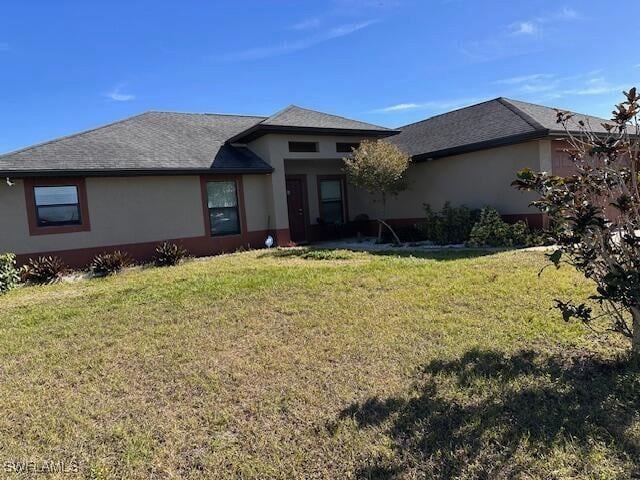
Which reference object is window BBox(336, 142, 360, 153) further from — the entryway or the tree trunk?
the tree trunk

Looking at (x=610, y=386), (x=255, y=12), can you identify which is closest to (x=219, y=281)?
(x=610, y=386)

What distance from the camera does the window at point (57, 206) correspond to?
36.4 feet

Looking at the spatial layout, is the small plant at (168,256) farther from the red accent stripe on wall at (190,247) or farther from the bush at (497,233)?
the bush at (497,233)

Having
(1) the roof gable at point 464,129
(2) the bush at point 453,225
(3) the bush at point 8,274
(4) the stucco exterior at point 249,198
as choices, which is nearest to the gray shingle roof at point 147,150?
(4) the stucco exterior at point 249,198

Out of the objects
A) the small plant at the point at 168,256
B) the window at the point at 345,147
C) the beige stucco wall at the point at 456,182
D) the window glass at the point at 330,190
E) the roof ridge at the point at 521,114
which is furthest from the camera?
the window glass at the point at 330,190

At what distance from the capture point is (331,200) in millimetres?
17250

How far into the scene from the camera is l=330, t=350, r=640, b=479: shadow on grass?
276 centimetres

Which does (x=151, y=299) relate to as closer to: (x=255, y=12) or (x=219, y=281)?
(x=219, y=281)

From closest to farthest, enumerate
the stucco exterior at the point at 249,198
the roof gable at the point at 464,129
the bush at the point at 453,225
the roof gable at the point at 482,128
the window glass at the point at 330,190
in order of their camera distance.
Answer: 1. the stucco exterior at the point at 249,198
2. the roof gable at the point at 482,128
3. the roof gable at the point at 464,129
4. the bush at the point at 453,225
5. the window glass at the point at 330,190

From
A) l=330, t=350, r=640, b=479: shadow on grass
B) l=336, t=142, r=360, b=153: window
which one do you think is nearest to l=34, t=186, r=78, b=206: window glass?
l=336, t=142, r=360, b=153: window

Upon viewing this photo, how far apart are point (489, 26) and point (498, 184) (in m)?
4.49

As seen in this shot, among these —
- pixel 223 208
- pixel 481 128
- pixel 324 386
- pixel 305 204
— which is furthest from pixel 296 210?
pixel 324 386

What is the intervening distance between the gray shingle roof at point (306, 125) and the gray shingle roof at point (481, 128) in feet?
5.53

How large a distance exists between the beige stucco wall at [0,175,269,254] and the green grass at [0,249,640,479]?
4.75 m
